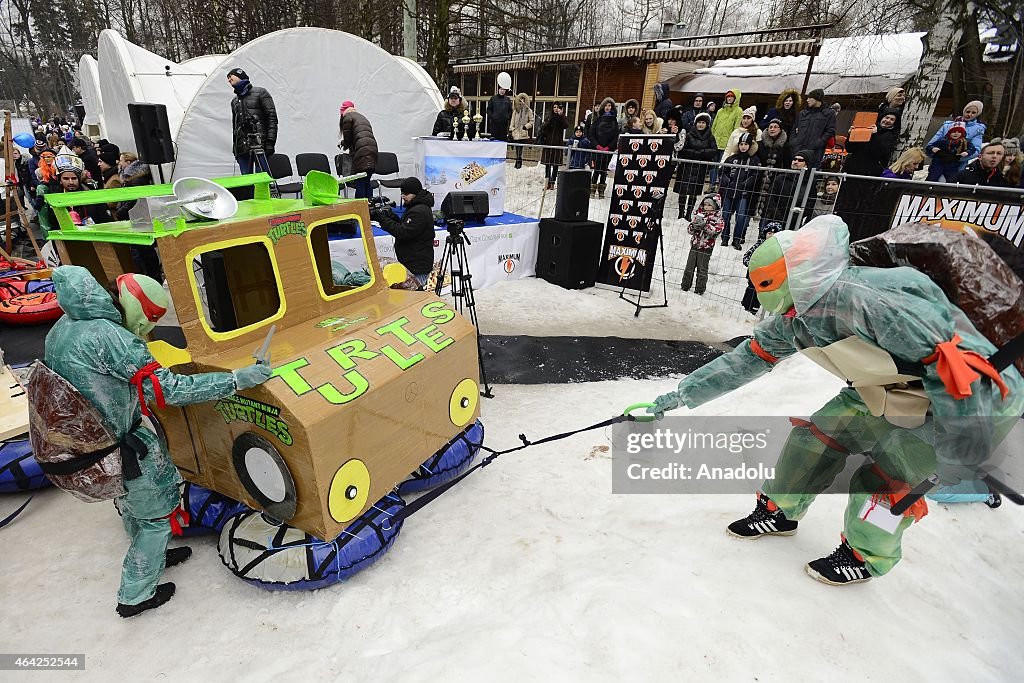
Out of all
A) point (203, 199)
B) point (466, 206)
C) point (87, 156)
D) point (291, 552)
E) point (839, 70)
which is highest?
point (839, 70)

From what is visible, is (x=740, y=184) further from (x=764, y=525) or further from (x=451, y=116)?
(x=764, y=525)

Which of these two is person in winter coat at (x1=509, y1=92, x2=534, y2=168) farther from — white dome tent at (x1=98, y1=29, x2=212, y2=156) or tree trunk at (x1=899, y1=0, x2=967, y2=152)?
tree trunk at (x1=899, y1=0, x2=967, y2=152)

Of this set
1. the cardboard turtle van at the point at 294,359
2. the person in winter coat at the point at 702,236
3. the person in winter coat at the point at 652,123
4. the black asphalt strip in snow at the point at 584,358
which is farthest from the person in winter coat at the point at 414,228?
the person in winter coat at the point at 652,123

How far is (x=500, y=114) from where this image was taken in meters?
13.9

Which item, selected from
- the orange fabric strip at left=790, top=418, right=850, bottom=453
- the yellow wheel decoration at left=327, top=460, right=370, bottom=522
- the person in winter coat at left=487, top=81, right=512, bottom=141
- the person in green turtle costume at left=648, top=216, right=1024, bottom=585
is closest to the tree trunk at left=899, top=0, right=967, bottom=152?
the person in winter coat at left=487, top=81, right=512, bottom=141

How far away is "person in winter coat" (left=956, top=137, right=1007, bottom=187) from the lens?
668cm

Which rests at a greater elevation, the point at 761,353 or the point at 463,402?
the point at 761,353

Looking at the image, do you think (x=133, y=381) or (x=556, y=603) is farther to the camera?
(x=556, y=603)

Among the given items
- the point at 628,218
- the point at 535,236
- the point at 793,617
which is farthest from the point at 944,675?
the point at 535,236

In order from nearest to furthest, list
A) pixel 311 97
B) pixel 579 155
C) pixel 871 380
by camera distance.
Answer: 1. pixel 871 380
2. pixel 311 97
3. pixel 579 155

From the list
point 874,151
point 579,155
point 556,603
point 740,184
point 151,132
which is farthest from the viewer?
point 579,155

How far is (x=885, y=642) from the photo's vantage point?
8.57 feet

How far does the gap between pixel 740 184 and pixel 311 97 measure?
8.23m

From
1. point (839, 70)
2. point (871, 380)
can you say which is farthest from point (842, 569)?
point (839, 70)
